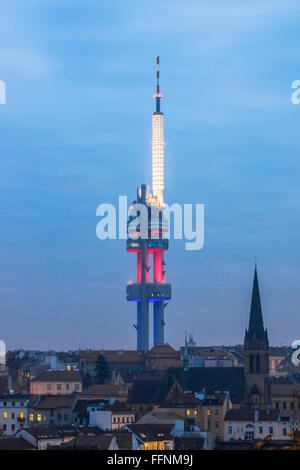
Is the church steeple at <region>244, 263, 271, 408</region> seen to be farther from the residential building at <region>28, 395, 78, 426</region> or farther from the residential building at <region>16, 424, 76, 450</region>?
the residential building at <region>16, 424, 76, 450</region>

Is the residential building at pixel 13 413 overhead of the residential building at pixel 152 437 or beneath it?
overhead

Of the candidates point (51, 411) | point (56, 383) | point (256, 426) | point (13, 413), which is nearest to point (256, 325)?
point (56, 383)

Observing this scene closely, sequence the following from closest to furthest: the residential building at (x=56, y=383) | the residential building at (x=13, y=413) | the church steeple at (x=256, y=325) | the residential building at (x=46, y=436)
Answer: the residential building at (x=46, y=436) < the residential building at (x=13, y=413) < the church steeple at (x=256, y=325) < the residential building at (x=56, y=383)

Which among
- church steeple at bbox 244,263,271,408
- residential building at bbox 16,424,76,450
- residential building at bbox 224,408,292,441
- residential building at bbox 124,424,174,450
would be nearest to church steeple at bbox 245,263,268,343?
church steeple at bbox 244,263,271,408

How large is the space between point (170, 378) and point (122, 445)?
55.9 metres

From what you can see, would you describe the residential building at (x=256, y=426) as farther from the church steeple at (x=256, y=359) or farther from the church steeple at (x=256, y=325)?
the church steeple at (x=256, y=325)

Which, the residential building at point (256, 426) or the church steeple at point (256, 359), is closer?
the residential building at point (256, 426)

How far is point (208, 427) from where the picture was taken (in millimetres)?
122875

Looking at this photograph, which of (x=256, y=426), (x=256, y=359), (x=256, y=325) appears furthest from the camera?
(x=256, y=325)

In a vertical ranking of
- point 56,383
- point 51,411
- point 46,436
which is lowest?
point 46,436

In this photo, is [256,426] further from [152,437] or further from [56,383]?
[56,383]

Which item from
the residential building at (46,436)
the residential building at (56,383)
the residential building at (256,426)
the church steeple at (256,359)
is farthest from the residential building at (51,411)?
the residential building at (56,383)

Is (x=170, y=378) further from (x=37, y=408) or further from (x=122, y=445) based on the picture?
(x=122, y=445)
